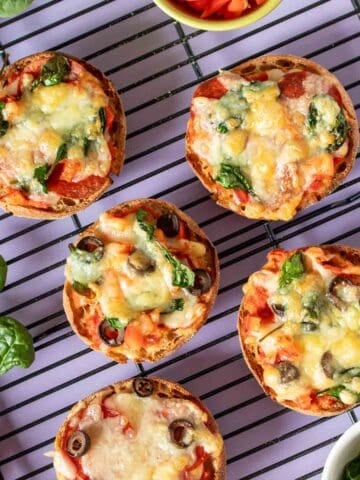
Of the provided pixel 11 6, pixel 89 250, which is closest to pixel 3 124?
pixel 11 6

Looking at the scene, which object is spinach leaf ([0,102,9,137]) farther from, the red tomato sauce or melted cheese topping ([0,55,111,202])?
the red tomato sauce

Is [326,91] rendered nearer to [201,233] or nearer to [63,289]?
[201,233]

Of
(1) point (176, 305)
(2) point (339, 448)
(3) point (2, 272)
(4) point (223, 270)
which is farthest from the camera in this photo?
(4) point (223, 270)

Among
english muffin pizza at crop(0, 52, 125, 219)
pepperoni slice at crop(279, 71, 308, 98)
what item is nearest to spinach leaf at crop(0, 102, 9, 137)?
english muffin pizza at crop(0, 52, 125, 219)

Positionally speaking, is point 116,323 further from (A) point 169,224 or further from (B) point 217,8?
(B) point 217,8

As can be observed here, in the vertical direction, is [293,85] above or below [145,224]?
above

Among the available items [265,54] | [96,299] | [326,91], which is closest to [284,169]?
[326,91]

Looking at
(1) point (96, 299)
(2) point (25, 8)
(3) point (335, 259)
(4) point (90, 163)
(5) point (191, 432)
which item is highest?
(2) point (25, 8)
